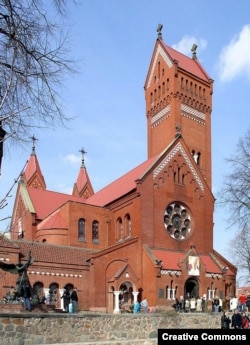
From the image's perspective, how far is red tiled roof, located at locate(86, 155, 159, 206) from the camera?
1823 inches

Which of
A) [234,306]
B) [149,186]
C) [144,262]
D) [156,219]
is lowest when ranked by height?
[234,306]

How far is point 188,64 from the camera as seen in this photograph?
55062 millimetres

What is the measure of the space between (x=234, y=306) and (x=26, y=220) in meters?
22.3

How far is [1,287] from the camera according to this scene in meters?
34.7

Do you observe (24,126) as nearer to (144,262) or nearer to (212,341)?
(212,341)

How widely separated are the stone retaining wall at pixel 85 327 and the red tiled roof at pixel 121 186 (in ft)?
61.6

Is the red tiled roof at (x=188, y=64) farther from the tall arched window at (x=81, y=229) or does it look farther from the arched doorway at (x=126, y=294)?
the arched doorway at (x=126, y=294)

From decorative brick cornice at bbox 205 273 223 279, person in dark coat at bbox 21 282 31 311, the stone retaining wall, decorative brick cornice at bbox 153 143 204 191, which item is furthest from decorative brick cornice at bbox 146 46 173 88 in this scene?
person in dark coat at bbox 21 282 31 311

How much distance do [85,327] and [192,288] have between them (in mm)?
20859

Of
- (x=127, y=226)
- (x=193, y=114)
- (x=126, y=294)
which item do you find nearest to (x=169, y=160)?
(x=127, y=226)

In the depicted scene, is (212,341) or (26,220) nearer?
(212,341)

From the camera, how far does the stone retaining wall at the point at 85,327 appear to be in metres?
19.4

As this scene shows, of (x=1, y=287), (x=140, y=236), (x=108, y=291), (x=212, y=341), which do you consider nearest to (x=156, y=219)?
(x=140, y=236)

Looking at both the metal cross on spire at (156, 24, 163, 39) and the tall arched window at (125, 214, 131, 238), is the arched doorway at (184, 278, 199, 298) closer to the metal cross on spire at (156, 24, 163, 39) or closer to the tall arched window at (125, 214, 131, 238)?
the tall arched window at (125, 214, 131, 238)
